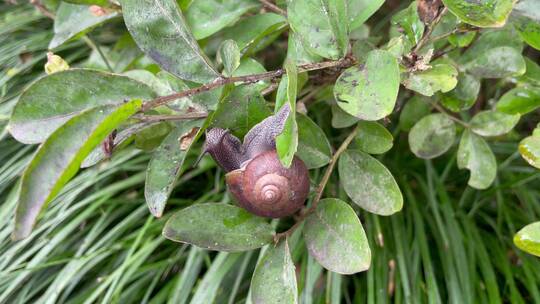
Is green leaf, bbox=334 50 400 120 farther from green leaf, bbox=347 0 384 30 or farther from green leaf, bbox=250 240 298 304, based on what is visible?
green leaf, bbox=250 240 298 304

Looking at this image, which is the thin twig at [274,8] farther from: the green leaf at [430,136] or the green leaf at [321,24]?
the green leaf at [430,136]

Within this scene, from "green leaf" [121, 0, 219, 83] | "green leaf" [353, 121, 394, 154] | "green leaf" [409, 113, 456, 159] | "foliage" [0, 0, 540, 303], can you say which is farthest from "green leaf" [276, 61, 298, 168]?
"green leaf" [409, 113, 456, 159]

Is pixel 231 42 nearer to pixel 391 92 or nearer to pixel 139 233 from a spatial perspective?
pixel 391 92

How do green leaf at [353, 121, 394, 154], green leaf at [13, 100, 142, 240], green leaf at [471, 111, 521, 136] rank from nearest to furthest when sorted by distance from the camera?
green leaf at [13, 100, 142, 240], green leaf at [353, 121, 394, 154], green leaf at [471, 111, 521, 136]

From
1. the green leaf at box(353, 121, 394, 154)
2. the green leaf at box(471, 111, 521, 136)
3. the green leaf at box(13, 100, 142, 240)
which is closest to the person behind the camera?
the green leaf at box(13, 100, 142, 240)

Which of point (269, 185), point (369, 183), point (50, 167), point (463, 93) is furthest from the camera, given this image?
point (463, 93)

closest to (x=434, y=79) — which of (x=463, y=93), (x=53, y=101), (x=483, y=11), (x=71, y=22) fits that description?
(x=483, y=11)

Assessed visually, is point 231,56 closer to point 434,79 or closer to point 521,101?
point 434,79
